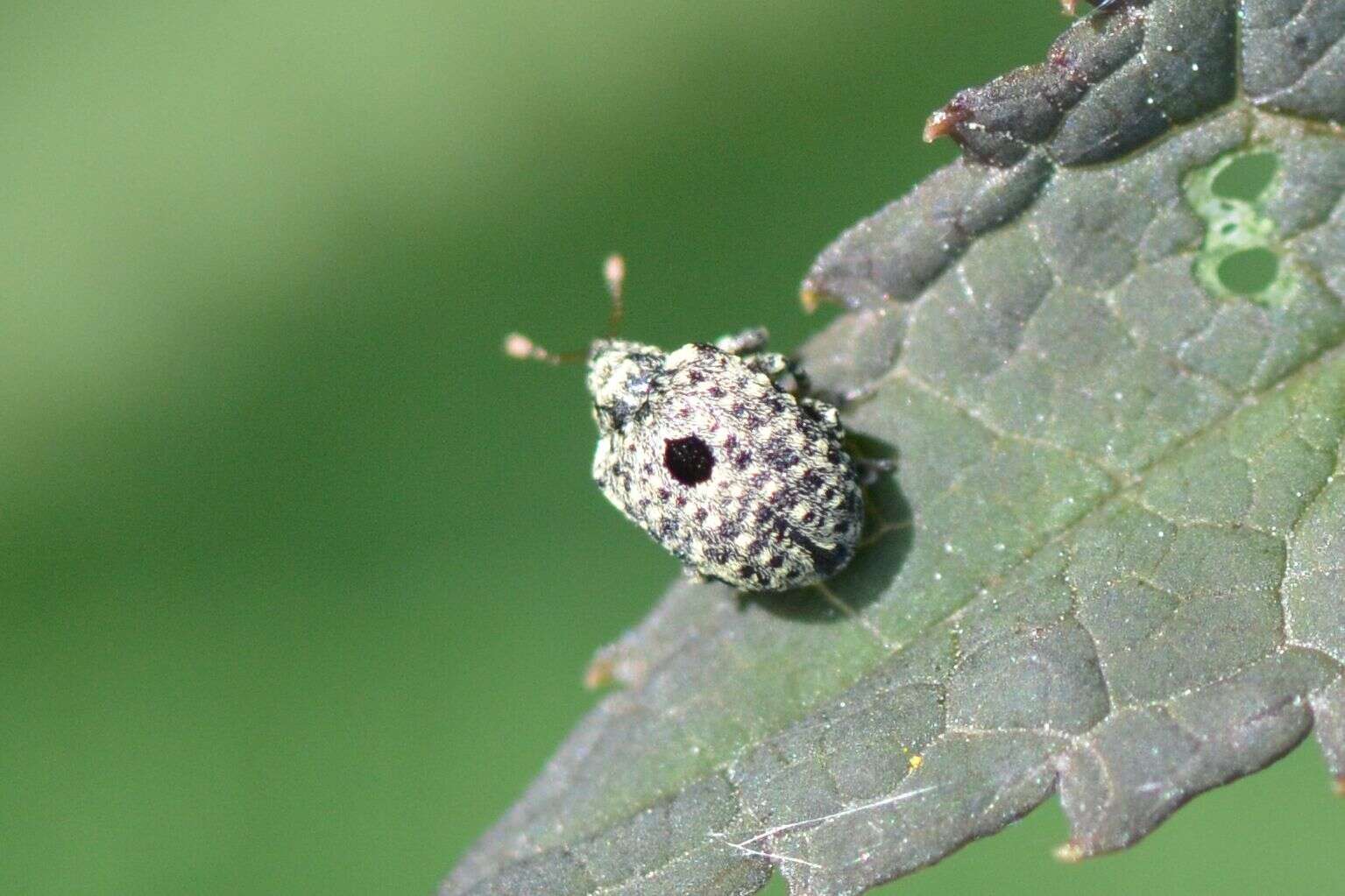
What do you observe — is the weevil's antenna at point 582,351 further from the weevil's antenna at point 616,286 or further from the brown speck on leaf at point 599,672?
the brown speck on leaf at point 599,672

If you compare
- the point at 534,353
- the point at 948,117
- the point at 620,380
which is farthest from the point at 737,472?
the point at 534,353

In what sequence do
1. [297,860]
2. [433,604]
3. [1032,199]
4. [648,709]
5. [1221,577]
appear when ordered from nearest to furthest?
1. [1221,577]
2. [1032,199]
3. [648,709]
4. [297,860]
5. [433,604]

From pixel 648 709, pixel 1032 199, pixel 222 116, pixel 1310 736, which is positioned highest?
pixel 222 116

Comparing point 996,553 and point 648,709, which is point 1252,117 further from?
point 648,709

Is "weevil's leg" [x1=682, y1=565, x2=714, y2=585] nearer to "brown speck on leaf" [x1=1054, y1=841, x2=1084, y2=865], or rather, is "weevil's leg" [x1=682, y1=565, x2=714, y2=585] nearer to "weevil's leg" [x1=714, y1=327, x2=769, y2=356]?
"weevil's leg" [x1=714, y1=327, x2=769, y2=356]

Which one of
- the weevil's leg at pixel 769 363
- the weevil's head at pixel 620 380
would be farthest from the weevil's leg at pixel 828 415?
the weevil's head at pixel 620 380

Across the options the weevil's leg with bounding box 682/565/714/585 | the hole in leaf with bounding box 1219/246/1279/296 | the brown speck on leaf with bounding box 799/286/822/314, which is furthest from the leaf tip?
the weevil's leg with bounding box 682/565/714/585

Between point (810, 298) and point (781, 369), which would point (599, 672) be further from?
point (810, 298)

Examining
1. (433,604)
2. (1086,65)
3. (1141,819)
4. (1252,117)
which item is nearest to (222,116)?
(433,604)
